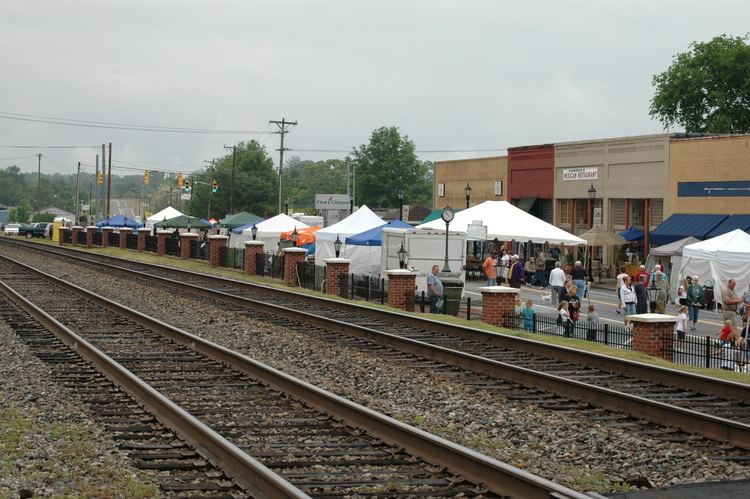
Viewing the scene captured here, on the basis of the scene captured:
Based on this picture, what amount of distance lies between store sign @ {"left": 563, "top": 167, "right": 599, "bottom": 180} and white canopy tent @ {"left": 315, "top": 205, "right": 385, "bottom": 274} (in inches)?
782

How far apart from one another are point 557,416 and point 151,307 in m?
16.1

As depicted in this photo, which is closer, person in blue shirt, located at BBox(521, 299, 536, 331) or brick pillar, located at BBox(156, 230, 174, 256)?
person in blue shirt, located at BBox(521, 299, 536, 331)

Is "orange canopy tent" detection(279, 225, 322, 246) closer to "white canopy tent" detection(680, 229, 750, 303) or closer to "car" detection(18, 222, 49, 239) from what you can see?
"white canopy tent" detection(680, 229, 750, 303)

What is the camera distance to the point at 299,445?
9.62 m

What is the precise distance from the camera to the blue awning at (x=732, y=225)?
43.4 m

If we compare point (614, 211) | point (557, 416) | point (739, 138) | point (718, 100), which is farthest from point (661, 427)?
point (718, 100)

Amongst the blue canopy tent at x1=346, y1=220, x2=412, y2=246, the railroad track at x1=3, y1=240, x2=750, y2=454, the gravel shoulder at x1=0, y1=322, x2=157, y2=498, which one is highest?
the blue canopy tent at x1=346, y1=220, x2=412, y2=246

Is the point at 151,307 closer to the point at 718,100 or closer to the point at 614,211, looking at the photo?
the point at 614,211

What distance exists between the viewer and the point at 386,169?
135750 mm

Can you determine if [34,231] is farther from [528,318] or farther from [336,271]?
[528,318]

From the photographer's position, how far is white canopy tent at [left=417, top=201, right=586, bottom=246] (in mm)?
36625

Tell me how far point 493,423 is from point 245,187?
110m

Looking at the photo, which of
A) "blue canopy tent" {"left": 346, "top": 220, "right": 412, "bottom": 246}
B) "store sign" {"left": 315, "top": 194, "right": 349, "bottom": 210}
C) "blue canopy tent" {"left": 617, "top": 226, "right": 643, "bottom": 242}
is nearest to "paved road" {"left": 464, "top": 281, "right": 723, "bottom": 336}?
"blue canopy tent" {"left": 346, "top": 220, "right": 412, "bottom": 246}

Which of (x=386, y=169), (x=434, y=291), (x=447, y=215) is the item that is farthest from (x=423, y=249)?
(x=386, y=169)
